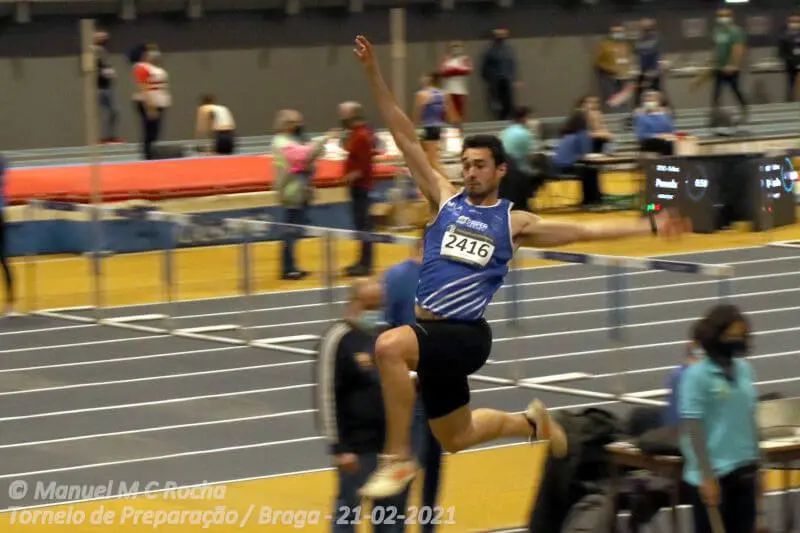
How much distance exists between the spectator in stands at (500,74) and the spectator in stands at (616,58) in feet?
6.86

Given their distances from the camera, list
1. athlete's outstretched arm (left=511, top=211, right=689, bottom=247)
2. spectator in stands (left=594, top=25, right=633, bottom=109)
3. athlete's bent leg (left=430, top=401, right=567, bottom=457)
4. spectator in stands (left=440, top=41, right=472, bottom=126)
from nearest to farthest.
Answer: athlete's outstretched arm (left=511, top=211, right=689, bottom=247) < athlete's bent leg (left=430, top=401, right=567, bottom=457) < spectator in stands (left=440, top=41, right=472, bottom=126) < spectator in stands (left=594, top=25, right=633, bottom=109)

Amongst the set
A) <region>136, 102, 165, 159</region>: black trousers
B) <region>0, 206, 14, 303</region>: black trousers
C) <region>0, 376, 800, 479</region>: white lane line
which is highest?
<region>136, 102, 165, 159</region>: black trousers

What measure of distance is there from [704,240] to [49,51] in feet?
51.7

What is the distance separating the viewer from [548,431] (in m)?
8.51

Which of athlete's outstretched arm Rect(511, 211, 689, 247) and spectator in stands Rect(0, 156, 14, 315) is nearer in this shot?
athlete's outstretched arm Rect(511, 211, 689, 247)

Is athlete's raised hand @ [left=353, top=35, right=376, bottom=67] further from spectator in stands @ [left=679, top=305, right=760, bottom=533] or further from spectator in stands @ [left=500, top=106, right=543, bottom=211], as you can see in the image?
spectator in stands @ [left=500, top=106, right=543, bottom=211]

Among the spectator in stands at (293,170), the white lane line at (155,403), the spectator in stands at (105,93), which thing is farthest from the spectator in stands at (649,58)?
the white lane line at (155,403)

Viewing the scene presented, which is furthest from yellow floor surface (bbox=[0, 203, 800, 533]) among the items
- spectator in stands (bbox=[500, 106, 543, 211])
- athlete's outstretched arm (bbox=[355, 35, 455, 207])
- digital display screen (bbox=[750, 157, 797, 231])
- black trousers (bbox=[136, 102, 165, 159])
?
black trousers (bbox=[136, 102, 165, 159])

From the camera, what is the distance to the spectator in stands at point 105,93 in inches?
1206

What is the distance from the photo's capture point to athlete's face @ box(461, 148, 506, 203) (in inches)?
311

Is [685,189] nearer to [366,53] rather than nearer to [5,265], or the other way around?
[5,265]

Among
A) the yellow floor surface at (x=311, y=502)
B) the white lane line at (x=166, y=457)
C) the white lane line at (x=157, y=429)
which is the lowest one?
the white lane line at (x=157, y=429)

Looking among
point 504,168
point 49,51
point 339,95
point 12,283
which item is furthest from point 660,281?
point 339,95

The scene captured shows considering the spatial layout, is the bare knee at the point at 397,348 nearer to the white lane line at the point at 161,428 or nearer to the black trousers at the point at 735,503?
the black trousers at the point at 735,503
